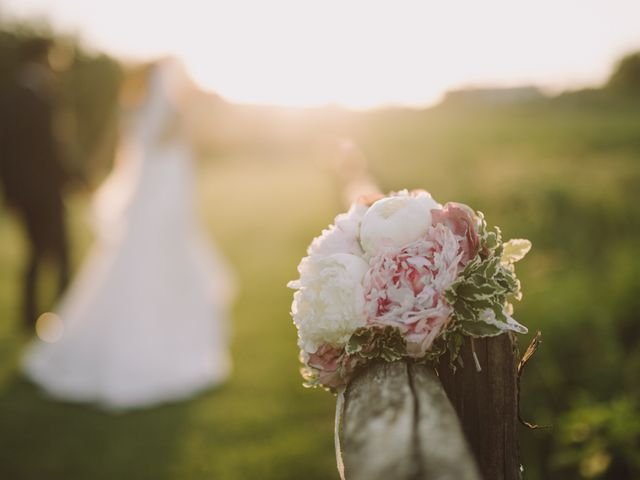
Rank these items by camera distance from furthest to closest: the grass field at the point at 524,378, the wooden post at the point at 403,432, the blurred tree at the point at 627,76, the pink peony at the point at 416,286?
the blurred tree at the point at 627,76, the grass field at the point at 524,378, the pink peony at the point at 416,286, the wooden post at the point at 403,432

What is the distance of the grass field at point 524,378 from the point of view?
13.4 ft

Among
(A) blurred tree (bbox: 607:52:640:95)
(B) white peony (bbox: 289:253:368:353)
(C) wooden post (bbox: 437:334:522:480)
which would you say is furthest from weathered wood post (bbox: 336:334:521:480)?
(A) blurred tree (bbox: 607:52:640:95)

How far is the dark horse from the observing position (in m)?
7.93

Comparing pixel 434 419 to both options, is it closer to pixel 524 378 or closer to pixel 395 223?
pixel 395 223

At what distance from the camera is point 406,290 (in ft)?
4.88

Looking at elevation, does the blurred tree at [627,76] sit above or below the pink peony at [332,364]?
above

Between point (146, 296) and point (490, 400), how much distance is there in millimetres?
5466

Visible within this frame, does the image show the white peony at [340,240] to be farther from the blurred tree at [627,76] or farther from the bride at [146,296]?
the blurred tree at [627,76]

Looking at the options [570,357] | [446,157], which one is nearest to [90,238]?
[446,157]

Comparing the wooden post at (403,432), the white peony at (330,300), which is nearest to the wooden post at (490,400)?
the wooden post at (403,432)

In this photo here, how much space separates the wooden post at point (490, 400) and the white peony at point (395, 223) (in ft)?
0.94

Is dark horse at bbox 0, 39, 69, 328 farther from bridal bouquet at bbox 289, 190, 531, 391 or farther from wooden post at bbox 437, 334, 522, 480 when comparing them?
wooden post at bbox 437, 334, 522, 480

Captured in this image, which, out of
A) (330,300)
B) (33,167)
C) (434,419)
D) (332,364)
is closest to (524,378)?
(332,364)

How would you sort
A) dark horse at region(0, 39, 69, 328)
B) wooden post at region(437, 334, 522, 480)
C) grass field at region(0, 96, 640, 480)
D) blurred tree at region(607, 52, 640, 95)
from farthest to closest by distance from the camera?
blurred tree at region(607, 52, 640, 95) → dark horse at region(0, 39, 69, 328) → grass field at region(0, 96, 640, 480) → wooden post at region(437, 334, 522, 480)
